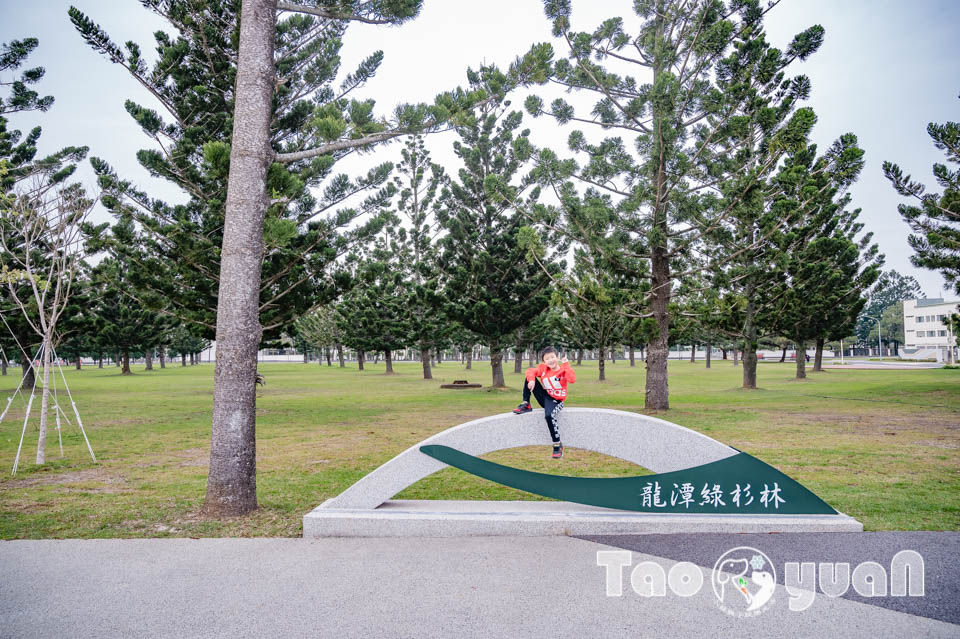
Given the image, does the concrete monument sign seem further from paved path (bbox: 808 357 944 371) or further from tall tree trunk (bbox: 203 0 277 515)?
paved path (bbox: 808 357 944 371)

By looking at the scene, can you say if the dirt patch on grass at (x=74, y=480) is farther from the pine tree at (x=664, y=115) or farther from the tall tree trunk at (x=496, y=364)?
the tall tree trunk at (x=496, y=364)

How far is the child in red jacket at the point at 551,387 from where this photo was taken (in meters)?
4.27

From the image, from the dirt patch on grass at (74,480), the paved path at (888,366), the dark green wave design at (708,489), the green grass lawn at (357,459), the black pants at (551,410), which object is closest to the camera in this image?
the dark green wave design at (708,489)

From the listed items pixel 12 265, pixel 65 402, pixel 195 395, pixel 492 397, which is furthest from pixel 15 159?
pixel 492 397

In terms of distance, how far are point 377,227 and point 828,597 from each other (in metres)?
10.9

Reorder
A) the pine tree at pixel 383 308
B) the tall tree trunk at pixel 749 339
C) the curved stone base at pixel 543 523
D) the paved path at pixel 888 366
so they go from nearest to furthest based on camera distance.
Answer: the curved stone base at pixel 543 523
the tall tree trunk at pixel 749 339
the pine tree at pixel 383 308
the paved path at pixel 888 366

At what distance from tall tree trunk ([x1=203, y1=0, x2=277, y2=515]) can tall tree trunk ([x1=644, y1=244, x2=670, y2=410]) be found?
8.93 metres

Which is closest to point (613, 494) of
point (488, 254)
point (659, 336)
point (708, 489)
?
point (708, 489)

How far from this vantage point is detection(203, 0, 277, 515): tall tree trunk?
452cm

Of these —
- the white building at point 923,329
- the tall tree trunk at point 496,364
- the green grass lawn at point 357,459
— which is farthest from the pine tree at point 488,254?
the white building at point 923,329

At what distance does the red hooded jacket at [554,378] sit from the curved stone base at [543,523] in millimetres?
900

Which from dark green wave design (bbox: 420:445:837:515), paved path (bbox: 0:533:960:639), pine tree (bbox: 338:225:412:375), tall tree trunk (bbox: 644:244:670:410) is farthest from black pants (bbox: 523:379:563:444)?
pine tree (bbox: 338:225:412:375)

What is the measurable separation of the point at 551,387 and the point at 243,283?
8.83 ft

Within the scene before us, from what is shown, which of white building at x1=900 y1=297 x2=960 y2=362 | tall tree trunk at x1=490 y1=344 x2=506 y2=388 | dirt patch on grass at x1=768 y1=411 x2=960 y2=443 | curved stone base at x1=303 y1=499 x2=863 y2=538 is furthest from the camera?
white building at x1=900 y1=297 x2=960 y2=362
